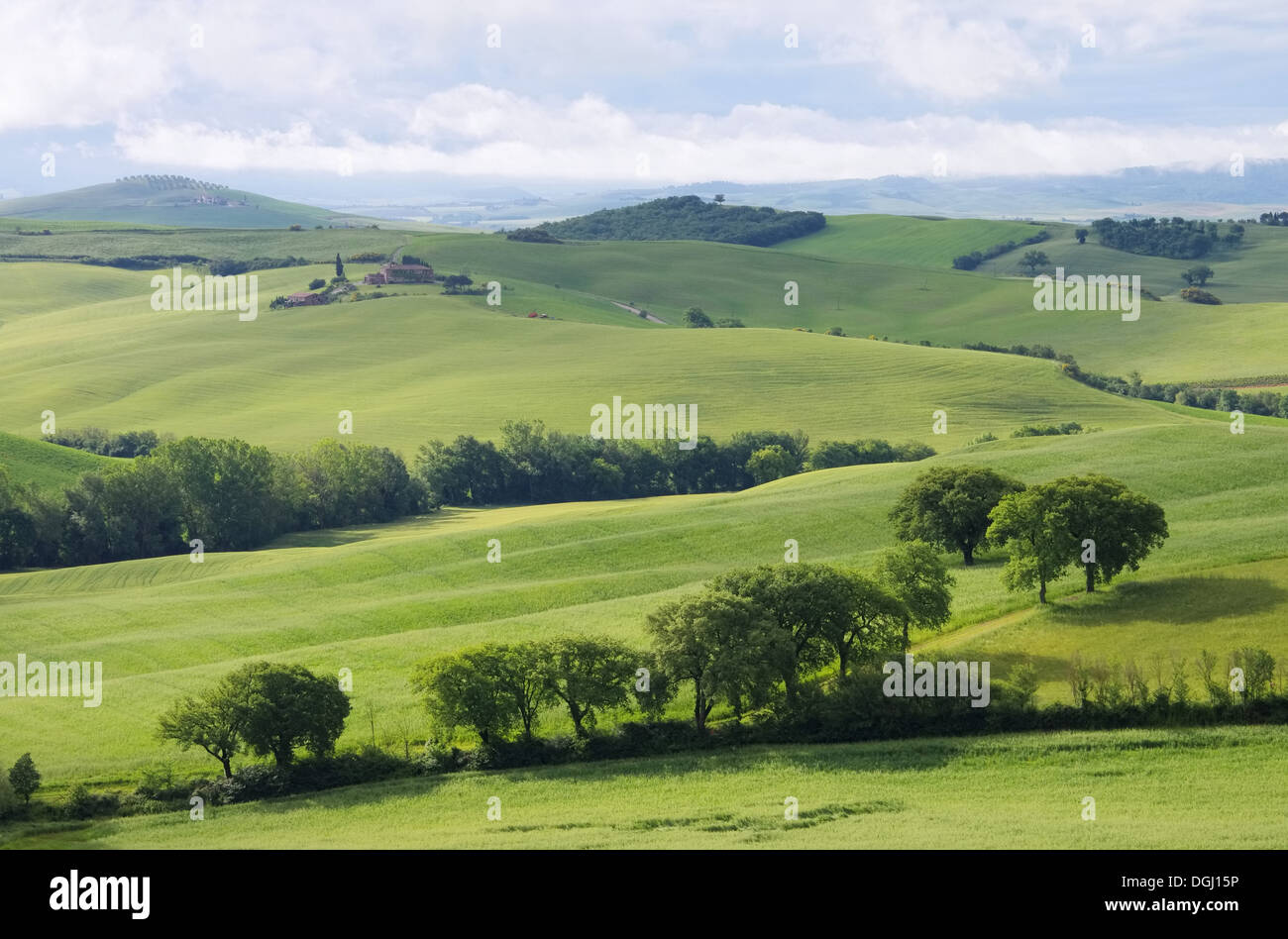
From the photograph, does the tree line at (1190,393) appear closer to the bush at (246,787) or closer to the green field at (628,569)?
the green field at (628,569)

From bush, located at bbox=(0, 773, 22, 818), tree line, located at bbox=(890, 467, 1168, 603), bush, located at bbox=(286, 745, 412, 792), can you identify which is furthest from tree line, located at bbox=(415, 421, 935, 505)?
bush, located at bbox=(0, 773, 22, 818)

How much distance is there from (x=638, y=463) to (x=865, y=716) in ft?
232

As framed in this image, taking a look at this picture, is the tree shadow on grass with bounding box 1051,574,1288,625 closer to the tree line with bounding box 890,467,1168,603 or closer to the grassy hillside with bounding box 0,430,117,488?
the tree line with bounding box 890,467,1168,603

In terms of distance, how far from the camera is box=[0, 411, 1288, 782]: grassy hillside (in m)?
53.4

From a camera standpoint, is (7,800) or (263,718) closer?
(7,800)

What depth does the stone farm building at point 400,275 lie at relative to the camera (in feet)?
646

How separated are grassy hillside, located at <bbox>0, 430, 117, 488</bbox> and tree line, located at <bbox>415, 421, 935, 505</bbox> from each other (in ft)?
99.8

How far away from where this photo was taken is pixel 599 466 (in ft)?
377

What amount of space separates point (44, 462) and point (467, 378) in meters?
51.7

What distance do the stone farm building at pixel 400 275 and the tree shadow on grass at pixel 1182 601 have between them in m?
155

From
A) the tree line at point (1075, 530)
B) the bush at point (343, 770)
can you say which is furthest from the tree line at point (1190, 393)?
the bush at point (343, 770)

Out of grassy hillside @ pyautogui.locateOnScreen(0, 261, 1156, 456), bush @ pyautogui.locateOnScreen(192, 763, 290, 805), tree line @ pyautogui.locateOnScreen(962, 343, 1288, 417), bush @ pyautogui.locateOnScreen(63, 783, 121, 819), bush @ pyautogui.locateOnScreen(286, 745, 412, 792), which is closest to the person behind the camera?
bush @ pyautogui.locateOnScreen(63, 783, 121, 819)

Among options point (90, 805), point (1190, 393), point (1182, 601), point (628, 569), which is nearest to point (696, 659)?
point (90, 805)

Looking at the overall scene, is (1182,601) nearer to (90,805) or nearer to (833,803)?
(833,803)
